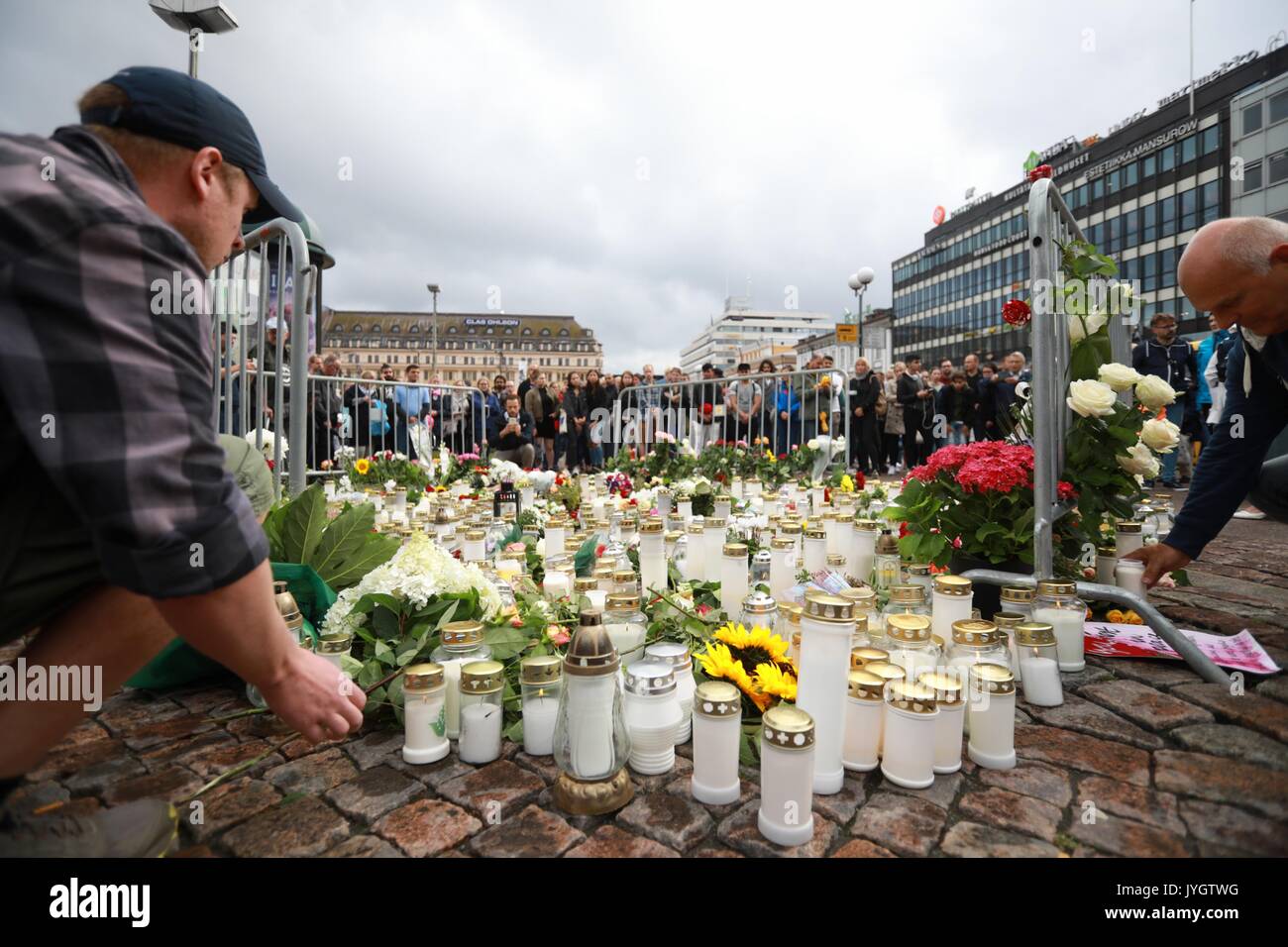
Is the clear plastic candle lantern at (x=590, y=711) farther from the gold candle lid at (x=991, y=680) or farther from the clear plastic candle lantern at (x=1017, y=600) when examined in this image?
the clear plastic candle lantern at (x=1017, y=600)

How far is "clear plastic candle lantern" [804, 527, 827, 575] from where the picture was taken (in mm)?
3459

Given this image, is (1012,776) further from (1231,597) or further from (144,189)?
(1231,597)

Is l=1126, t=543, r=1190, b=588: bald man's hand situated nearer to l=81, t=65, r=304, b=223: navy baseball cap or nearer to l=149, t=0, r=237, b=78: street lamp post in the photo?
l=81, t=65, r=304, b=223: navy baseball cap

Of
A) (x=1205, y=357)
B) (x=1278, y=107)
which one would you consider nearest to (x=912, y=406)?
(x=1205, y=357)

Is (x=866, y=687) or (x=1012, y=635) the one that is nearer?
(x=866, y=687)

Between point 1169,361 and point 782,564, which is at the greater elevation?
point 1169,361

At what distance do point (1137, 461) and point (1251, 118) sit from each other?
163 ft

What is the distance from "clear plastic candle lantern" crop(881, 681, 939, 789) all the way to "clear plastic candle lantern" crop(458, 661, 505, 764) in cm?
118

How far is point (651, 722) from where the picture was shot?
76.4 inches

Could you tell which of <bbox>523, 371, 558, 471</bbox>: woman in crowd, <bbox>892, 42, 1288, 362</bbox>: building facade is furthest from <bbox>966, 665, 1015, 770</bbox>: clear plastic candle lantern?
<bbox>892, 42, 1288, 362</bbox>: building facade

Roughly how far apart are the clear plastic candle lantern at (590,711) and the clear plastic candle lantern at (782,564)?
1575 mm

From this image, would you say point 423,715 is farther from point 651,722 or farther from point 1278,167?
point 1278,167

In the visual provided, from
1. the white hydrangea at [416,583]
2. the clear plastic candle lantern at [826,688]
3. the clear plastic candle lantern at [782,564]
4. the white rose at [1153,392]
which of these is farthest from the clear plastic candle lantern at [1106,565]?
the white hydrangea at [416,583]

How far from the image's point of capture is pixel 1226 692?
2457mm
